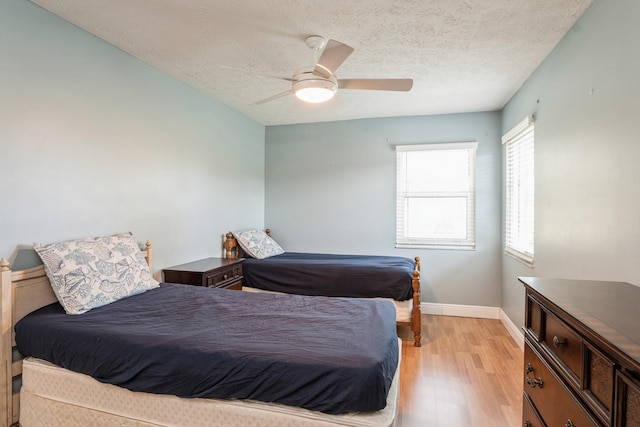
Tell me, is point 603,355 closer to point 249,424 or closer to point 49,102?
point 249,424

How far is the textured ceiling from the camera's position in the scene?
6.49 feet

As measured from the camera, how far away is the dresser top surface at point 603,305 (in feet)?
2.80

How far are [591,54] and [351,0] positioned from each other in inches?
55.3

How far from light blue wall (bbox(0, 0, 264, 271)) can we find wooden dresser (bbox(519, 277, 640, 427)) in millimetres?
2670

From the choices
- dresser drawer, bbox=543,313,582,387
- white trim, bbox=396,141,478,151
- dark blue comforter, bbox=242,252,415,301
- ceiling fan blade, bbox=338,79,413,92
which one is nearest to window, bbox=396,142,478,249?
white trim, bbox=396,141,478,151

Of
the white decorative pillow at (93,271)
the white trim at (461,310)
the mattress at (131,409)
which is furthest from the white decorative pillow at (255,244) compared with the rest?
the mattress at (131,409)

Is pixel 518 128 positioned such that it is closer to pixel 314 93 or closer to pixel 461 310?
pixel 314 93

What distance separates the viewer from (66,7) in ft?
6.65

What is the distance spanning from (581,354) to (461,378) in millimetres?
1845

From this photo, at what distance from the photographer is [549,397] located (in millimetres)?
1229

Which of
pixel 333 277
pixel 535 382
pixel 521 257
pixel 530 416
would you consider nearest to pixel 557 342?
pixel 535 382

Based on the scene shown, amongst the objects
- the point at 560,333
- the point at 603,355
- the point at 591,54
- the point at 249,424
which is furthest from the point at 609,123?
the point at 249,424

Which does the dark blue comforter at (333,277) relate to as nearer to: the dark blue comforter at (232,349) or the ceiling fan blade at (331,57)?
the dark blue comforter at (232,349)

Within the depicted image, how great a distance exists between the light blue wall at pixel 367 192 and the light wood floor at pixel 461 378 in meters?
0.72
